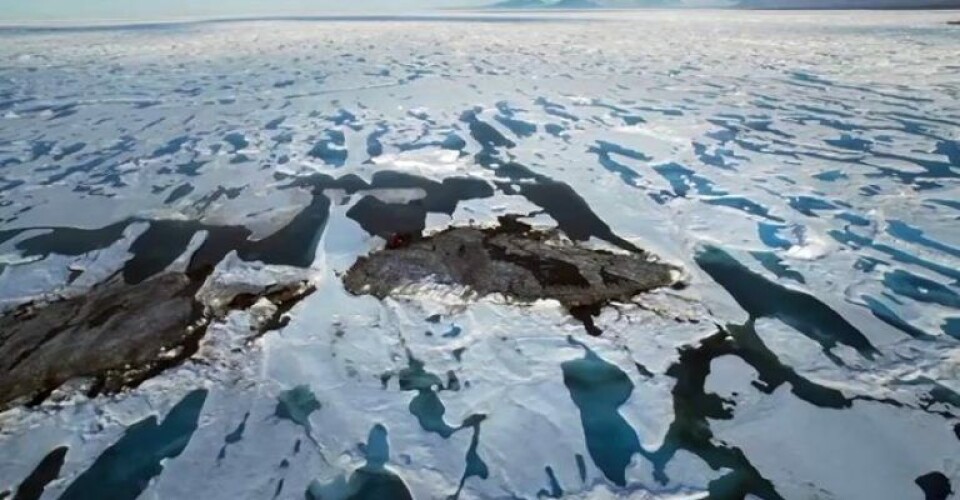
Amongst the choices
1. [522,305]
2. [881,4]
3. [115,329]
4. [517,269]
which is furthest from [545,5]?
[115,329]

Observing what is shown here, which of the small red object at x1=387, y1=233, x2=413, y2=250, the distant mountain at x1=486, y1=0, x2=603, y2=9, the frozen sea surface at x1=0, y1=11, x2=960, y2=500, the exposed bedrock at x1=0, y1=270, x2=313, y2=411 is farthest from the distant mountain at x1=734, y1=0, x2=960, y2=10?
the exposed bedrock at x1=0, y1=270, x2=313, y2=411

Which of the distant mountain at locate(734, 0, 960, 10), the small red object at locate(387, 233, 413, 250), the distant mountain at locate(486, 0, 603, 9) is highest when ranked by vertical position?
the distant mountain at locate(486, 0, 603, 9)

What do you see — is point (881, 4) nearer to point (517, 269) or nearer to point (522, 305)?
point (517, 269)

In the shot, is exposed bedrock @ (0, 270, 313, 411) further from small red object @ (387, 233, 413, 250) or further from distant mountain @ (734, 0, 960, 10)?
distant mountain @ (734, 0, 960, 10)

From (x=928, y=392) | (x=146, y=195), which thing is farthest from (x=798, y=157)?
(x=146, y=195)

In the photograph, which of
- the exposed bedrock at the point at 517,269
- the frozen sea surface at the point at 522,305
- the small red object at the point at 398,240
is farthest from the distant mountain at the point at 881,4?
the small red object at the point at 398,240

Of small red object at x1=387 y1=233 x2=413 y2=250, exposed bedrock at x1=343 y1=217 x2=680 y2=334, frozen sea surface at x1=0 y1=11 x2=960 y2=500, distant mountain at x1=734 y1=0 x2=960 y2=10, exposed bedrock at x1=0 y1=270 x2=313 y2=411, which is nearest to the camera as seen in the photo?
frozen sea surface at x1=0 y1=11 x2=960 y2=500

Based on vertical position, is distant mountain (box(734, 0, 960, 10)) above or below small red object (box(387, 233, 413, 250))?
above
